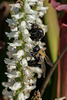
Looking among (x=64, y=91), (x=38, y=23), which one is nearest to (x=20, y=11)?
(x=38, y=23)

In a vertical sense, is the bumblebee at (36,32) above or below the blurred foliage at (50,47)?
above

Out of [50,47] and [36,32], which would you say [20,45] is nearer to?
[36,32]

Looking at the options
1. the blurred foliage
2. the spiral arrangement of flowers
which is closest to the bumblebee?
the spiral arrangement of flowers

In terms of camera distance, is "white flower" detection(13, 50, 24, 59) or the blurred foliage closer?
"white flower" detection(13, 50, 24, 59)

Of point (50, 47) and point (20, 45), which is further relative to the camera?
point (50, 47)

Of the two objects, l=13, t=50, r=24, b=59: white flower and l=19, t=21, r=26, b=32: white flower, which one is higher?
l=19, t=21, r=26, b=32: white flower

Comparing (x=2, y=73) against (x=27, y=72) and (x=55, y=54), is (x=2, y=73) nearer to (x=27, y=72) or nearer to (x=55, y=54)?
(x=55, y=54)

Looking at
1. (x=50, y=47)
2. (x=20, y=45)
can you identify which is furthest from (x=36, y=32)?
(x=50, y=47)

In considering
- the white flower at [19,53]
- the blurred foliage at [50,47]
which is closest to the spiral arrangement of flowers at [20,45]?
the white flower at [19,53]

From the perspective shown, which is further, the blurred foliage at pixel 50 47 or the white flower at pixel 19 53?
the blurred foliage at pixel 50 47

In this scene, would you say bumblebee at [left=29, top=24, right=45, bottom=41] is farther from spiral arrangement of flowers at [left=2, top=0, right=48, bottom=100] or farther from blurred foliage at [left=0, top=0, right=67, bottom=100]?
blurred foliage at [left=0, top=0, right=67, bottom=100]

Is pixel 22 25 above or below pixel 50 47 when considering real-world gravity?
above

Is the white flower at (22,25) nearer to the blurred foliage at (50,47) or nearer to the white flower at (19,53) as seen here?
the white flower at (19,53)
